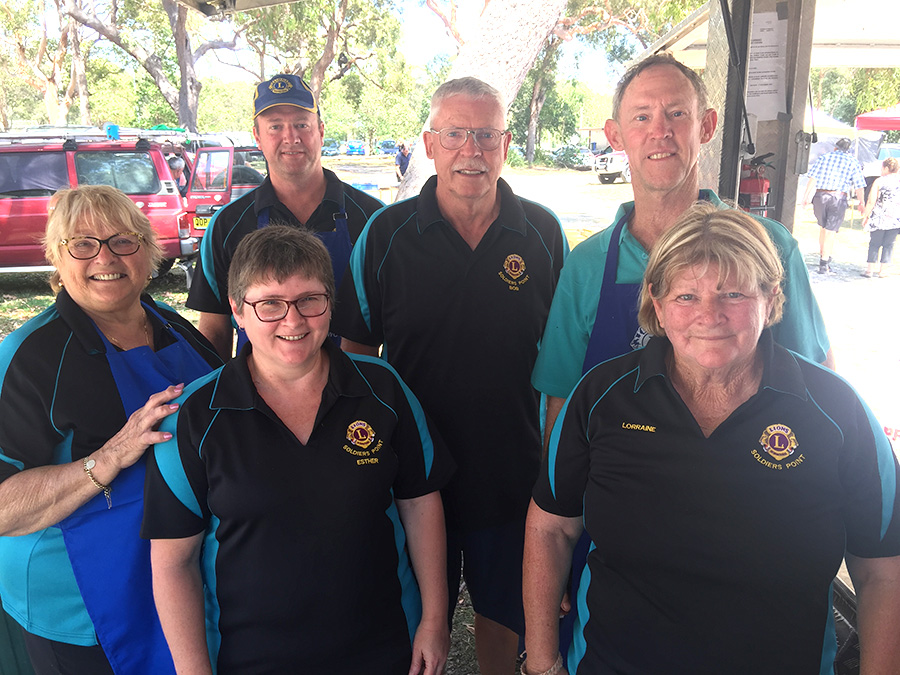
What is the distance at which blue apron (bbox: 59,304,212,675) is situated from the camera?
6.18 ft

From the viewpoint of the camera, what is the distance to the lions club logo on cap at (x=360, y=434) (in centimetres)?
178

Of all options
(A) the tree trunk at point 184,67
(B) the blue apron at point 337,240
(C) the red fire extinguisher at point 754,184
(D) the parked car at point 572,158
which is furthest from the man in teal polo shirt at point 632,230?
(D) the parked car at point 572,158

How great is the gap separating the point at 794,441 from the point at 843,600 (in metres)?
1.46

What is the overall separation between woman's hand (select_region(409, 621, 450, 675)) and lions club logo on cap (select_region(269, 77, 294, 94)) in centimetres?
215

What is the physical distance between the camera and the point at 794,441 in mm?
1534

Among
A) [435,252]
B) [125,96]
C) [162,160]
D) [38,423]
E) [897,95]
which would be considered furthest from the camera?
[125,96]

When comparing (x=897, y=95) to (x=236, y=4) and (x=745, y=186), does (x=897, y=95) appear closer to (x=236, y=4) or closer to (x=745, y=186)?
(x=745, y=186)

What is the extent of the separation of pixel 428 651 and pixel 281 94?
7.22 ft

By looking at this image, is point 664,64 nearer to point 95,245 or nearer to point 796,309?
point 796,309

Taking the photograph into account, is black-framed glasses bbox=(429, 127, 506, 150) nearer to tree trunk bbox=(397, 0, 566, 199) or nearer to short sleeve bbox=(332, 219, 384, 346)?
short sleeve bbox=(332, 219, 384, 346)

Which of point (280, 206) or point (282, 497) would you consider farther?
point (280, 206)

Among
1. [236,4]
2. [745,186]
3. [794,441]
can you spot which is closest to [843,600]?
[794,441]

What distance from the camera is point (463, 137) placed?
2404mm

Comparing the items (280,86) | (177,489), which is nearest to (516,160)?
(280,86)
